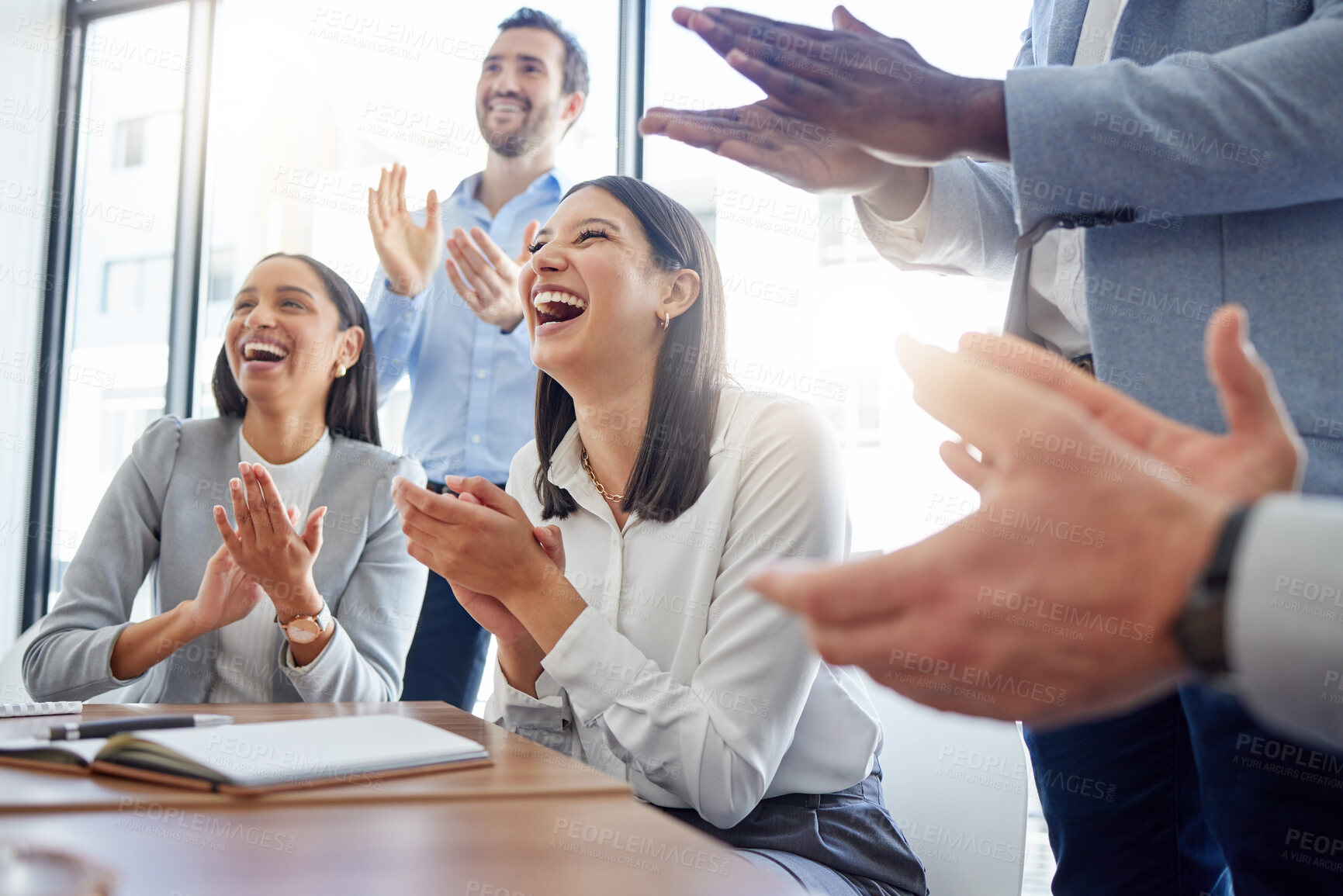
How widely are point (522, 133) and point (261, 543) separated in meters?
1.55

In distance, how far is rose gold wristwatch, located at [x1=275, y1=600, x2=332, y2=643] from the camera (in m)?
1.64

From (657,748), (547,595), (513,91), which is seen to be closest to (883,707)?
(657,748)

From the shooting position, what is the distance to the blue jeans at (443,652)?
2.37 meters

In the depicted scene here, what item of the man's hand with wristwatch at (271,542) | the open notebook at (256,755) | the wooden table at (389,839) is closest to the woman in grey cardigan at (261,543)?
the man's hand with wristwatch at (271,542)

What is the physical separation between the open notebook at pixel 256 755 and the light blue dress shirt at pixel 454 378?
1.48 m

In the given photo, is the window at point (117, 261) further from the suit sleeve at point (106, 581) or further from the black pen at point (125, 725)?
the black pen at point (125, 725)

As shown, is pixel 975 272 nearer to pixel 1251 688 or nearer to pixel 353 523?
pixel 1251 688

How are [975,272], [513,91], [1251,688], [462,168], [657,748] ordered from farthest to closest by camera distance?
[462,168], [513,91], [975,272], [657,748], [1251,688]

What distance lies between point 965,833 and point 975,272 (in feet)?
2.72

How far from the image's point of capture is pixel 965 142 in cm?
85

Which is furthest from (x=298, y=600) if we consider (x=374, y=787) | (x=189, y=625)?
(x=374, y=787)

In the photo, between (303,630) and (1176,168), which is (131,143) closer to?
(303,630)

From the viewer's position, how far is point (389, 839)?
68cm

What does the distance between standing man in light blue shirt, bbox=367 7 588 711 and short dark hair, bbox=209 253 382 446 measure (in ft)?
0.82
